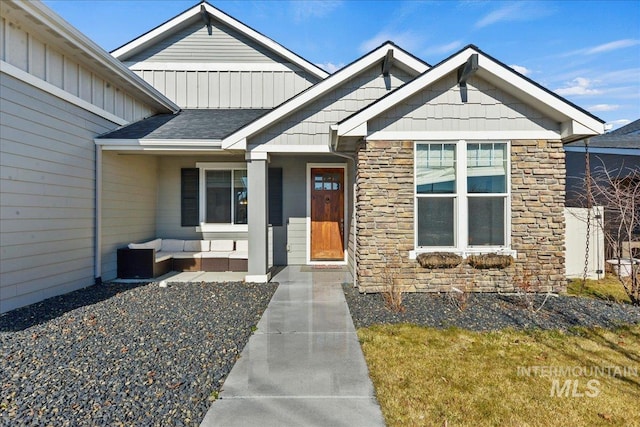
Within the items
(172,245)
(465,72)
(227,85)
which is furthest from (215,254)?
(465,72)

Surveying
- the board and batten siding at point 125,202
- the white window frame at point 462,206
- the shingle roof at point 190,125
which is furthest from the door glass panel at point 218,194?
the white window frame at point 462,206

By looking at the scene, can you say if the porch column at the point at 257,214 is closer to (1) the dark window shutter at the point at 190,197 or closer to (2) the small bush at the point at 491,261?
(1) the dark window shutter at the point at 190,197

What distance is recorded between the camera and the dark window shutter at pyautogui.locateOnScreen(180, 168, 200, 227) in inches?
364

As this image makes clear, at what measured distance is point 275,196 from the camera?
29.5 ft

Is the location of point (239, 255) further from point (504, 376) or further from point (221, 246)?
point (504, 376)

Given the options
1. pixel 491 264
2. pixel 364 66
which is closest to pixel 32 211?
pixel 364 66

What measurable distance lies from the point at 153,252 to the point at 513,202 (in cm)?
748

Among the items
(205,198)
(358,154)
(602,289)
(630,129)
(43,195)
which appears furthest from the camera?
(630,129)

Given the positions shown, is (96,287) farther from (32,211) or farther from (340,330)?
(340,330)

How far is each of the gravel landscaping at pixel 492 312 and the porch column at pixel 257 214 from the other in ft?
7.00

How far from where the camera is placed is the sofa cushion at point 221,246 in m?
8.88

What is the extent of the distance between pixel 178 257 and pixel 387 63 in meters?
6.72

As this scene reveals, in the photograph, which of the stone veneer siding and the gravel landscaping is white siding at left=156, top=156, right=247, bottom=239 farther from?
the gravel landscaping

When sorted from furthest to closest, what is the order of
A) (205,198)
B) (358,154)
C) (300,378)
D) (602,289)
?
(205,198) < (602,289) < (358,154) < (300,378)
